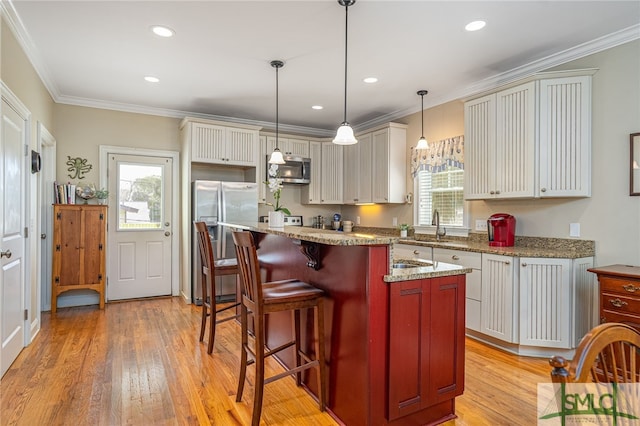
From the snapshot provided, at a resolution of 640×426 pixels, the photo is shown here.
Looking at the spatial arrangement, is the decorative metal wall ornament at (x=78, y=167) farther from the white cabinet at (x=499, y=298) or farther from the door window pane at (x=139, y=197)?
the white cabinet at (x=499, y=298)

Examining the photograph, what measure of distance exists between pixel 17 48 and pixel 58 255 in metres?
2.40

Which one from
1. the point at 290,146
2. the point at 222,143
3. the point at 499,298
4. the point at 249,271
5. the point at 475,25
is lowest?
the point at 499,298

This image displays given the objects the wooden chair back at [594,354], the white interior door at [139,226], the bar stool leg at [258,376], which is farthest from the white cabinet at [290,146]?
the wooden chair back at [594,354]

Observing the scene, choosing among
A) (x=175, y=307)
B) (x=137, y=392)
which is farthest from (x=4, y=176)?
(x=175, y=307)

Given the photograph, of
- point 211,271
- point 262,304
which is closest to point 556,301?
point 262,304

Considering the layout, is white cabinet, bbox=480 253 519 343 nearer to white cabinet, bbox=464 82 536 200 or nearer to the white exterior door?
white cabinet, bbox=464 82 536 200

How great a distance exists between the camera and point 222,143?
16.4ft

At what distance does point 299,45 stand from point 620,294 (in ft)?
10.2

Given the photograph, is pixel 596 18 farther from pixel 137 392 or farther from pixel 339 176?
pixel 137 392

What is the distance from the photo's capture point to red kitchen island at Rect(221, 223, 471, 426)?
1936mm

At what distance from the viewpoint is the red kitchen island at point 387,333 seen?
6.35 ft

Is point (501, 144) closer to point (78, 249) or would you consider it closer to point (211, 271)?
point (211, 271)

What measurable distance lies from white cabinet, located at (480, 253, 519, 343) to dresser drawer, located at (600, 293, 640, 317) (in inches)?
23.9

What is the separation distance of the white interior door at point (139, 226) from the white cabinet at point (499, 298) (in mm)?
4082
